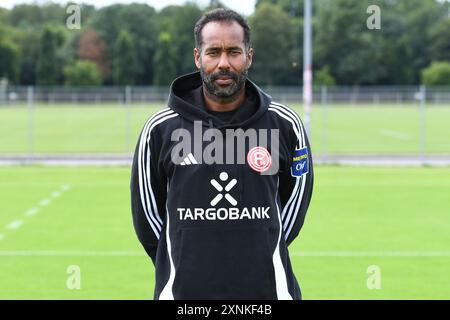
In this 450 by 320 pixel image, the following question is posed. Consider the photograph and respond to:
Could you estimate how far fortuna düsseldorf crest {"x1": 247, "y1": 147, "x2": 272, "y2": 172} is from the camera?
3.35 meters

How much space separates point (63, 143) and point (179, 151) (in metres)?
26.7

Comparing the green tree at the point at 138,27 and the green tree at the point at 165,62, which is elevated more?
the green tree at the point at 138,27

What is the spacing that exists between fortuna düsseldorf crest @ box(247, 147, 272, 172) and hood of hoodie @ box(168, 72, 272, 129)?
117 mm

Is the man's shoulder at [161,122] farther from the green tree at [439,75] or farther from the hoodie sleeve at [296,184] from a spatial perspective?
the green tree at [439,75]

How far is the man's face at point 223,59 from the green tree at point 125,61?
75167 millimetres

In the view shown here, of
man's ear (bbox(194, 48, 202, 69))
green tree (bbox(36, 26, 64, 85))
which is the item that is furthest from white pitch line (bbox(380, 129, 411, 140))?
green tree (bbox(36, 26, 64, 85))

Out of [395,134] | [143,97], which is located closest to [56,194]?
[395,134]

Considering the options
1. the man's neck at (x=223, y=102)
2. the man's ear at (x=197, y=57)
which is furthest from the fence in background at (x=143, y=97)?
the man's neck at (x=223, y=102)

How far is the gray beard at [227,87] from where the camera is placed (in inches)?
134

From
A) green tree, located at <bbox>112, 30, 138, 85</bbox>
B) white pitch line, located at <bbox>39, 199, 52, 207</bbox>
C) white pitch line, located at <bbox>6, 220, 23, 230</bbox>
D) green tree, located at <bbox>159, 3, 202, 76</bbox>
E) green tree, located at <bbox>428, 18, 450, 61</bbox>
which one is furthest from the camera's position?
green tree, located at <bbox>428, 18, 450, 61</bbox>

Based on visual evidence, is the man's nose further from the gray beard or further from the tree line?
the tree line

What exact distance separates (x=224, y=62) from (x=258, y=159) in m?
0.41

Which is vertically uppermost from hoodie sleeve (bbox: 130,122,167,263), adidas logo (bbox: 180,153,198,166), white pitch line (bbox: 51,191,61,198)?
adidas logo (bbox: 180,153,198,166)
